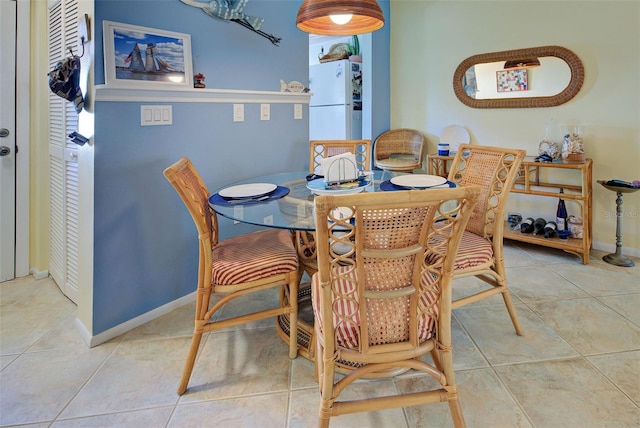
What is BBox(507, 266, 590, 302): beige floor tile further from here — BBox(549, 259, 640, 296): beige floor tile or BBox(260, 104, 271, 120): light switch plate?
BBox(260, 104, 271, 120): light switch plate

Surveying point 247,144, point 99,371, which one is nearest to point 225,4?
point 247,144

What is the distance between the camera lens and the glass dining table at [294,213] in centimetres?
153

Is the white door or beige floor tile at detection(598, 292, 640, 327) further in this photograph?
the white door

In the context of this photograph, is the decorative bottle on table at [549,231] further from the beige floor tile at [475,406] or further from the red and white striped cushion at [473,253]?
the beige floor tile at [475,406]

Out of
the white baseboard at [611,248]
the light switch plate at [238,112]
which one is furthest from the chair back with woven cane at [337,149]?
the white baseboard at [611,248]

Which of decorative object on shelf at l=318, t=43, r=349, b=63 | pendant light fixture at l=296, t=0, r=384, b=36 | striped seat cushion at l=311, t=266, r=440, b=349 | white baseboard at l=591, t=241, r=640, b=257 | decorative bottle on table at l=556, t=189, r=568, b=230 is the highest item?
decorative object on shelf at l=318, t=43, r=349, b=63

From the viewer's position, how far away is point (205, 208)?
175 centimetres

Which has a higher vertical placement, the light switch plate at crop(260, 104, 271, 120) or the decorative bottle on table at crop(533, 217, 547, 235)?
the light switch plate at crop(260, 104, 271, 120)

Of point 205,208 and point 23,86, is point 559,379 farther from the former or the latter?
point 23,86

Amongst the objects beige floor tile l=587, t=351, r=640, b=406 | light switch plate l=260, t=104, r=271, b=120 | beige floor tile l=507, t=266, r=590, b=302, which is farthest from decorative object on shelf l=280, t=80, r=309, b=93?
beige floor tile l=587, t=351, r=640, b=406

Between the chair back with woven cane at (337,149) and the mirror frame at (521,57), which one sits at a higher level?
the mirror frame at (521,57)

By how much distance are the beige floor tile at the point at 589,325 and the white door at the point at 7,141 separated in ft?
11.0

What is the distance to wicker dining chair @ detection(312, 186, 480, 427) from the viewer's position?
1.01 m

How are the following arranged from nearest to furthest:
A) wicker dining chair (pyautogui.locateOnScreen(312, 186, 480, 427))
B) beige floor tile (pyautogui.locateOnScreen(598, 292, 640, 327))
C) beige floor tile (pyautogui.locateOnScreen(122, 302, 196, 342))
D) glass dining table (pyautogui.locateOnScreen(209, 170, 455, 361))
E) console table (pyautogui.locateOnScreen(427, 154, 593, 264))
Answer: wicker dining chair (pyautogui.locateOnScreen(312, 186, 480, 427)), glass dining table (pyautogui.locateOnScreen(209, 170, 455, 361)), beige floor tile (pyautogui.locateOnScreen(122, 302, 196, 342)), beige floor tile (pyautogui.locateOnScreen(598, 292, 640, 327)), console table (pyautogui.locateOnScreen(427, 154, 593, 264))
